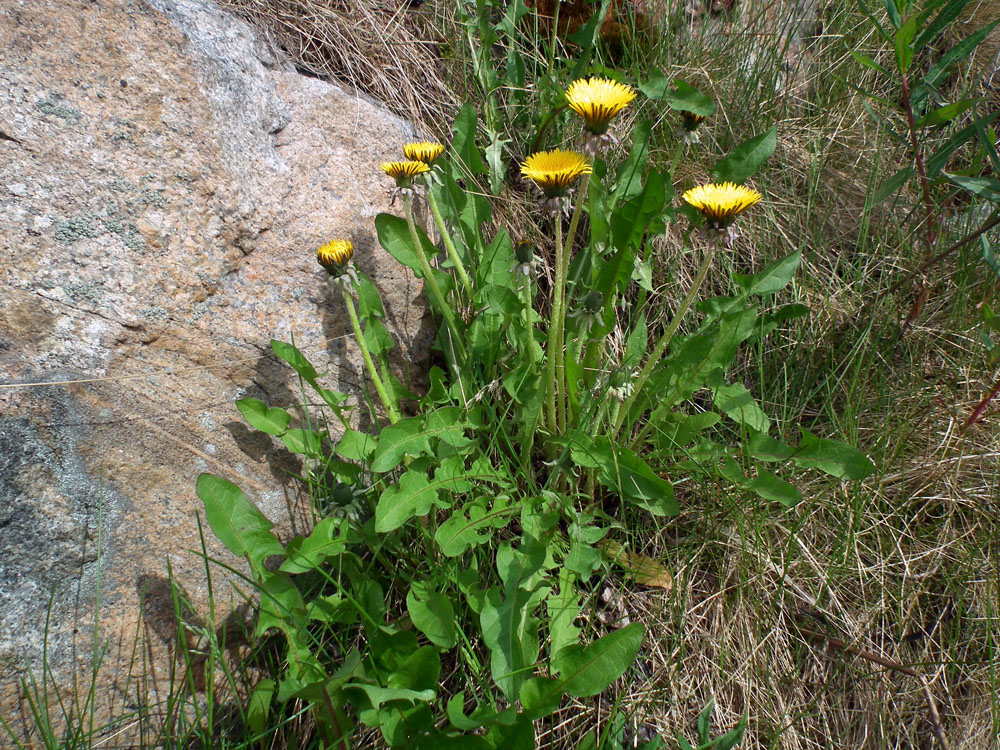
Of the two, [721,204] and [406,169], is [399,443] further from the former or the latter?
[721,204]

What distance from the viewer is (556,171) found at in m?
1.58

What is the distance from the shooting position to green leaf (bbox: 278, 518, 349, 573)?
4.90 ft

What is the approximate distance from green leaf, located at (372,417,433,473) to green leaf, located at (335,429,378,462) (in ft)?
0.18

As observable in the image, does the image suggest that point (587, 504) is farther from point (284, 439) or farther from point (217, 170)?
point (217, 170)

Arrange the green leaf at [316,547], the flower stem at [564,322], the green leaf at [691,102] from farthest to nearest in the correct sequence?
the green leaf at [691,102], the flower stem at [564,322], the green leaf at [316,547]

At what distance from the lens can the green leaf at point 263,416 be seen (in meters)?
1.64

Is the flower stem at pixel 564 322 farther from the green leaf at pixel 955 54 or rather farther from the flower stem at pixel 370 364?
the green leaf at pixel 955 54

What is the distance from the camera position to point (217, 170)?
1.82 metres

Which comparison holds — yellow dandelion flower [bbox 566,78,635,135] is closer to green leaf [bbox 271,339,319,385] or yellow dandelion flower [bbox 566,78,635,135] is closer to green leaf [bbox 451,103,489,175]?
green leaf [bbox 451,103,489,175]

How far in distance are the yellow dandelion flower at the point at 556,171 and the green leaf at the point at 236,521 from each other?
107cm

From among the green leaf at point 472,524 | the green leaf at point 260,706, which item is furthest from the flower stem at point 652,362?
the green leaf at point 260,706

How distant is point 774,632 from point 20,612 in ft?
5.77

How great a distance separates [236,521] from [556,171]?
3.83 ft

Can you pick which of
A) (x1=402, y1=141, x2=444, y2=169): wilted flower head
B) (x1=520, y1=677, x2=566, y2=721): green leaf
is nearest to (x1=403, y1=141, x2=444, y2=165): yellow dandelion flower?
(x1=402, y1=141, x2=444, y2=169): wilted flower head
